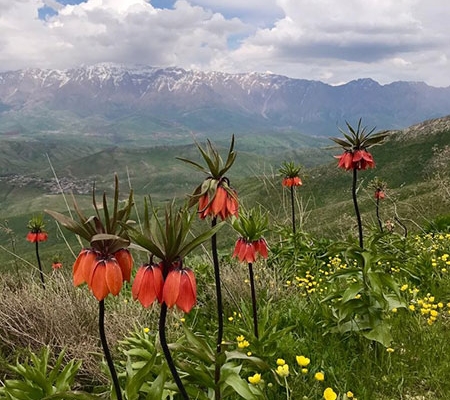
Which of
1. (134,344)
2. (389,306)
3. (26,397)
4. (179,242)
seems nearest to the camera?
(179,242)

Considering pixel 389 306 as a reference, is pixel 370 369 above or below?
below

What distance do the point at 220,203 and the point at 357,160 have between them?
211 centimetres

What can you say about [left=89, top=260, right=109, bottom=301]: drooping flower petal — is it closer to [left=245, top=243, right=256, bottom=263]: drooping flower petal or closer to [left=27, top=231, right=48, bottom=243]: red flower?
[left=245, top=243, right=256, bottom=263]: drooping flower petal

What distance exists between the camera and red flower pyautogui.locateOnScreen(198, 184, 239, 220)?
3.09m

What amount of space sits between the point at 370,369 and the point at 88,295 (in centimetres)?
327

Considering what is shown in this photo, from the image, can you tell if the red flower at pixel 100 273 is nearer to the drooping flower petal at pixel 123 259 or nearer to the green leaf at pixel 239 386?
the drooping flower petal at pixel 123 259

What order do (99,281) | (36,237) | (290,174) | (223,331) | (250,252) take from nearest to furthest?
(99,281)
(250,252)
(223,331)
(290,174)
(36,237)

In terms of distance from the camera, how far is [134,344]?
3629mm

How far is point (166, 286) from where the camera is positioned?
2.12m

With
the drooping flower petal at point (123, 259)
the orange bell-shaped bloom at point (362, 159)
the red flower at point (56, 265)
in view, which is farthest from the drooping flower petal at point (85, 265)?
the red flower at point (56, 265)

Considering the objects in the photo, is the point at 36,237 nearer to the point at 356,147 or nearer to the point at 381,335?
the point at 356,147

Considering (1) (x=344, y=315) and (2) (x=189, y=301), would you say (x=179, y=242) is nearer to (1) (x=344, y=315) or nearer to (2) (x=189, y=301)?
(2) (x=189, y=301)

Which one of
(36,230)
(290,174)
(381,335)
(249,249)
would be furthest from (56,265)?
(381,335)

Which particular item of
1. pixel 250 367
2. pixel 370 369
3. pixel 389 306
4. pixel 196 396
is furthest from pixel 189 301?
pixel 389 306
